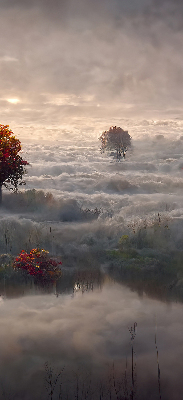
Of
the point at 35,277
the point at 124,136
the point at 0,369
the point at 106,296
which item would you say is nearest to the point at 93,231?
the point at 35,277

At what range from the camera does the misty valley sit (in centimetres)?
980

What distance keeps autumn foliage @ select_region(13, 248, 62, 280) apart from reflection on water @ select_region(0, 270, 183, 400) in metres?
2.22

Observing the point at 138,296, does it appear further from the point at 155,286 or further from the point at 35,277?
the point at 35,277

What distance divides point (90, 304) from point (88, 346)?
10.5 ft

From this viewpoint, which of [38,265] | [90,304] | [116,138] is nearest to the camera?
[90,304]

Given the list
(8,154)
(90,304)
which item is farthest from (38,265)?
(8,154)

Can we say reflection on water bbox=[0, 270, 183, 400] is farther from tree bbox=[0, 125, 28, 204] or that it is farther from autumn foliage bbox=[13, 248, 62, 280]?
tree bbox=[0, 125, 28, 204]

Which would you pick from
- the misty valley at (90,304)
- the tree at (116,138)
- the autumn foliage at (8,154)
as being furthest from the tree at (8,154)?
the tree at (116,138)

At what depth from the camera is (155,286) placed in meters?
17.0

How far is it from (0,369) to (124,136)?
7909 centimetres

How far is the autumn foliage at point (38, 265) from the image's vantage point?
1803 centimetres

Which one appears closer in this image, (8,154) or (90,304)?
(90,304)

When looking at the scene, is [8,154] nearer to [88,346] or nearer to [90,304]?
[90,304]

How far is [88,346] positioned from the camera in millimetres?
11305
